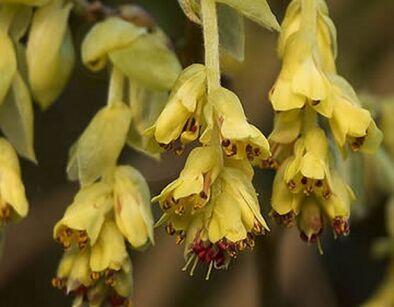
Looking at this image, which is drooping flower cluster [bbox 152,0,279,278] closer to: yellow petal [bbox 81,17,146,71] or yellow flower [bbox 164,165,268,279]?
yellow flower [bbox 164,165,268,279]

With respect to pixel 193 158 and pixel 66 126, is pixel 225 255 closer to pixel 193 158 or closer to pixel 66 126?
pixel 193 158

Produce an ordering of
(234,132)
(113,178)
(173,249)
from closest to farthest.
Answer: (234,132), (113,178), (173,249)

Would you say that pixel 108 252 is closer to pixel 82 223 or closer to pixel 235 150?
pixel 82 223

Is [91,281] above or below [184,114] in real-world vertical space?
below

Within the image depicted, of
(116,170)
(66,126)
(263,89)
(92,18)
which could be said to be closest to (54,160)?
(66,126)

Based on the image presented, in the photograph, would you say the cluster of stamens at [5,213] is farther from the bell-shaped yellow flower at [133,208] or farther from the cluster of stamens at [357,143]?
the cluster of stamens at [357,143]

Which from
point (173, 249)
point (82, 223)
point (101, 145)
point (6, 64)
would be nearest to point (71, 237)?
point (82, 223)

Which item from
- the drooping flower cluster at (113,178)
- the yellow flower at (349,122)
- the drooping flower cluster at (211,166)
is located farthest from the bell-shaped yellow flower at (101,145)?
the yellow flower at (349,122)
